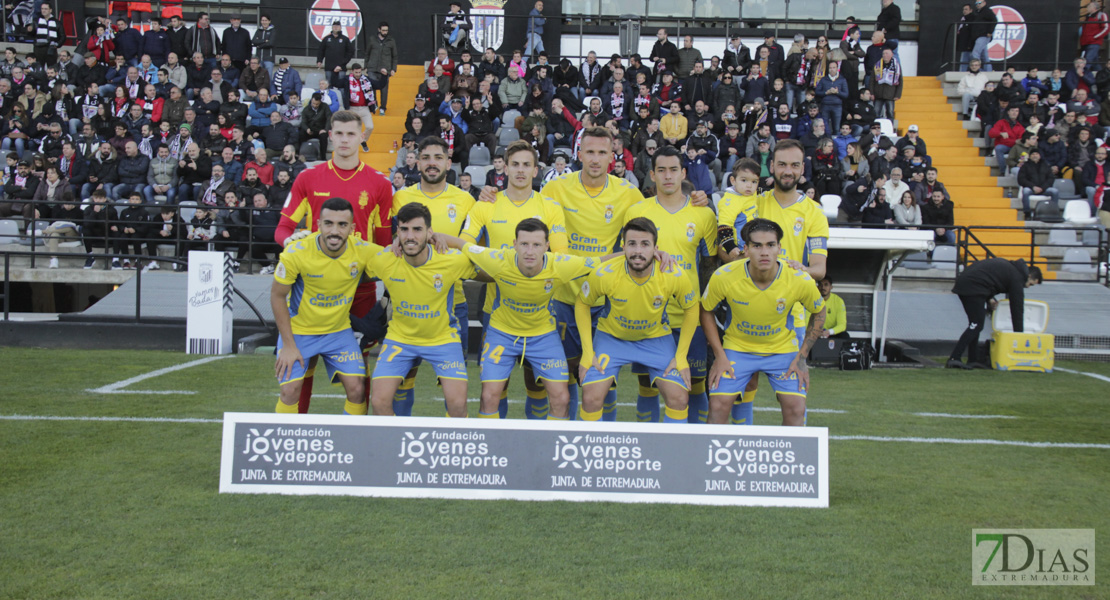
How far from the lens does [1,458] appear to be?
586 cm

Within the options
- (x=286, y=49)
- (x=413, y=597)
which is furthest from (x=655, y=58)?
(x=413, y=597)

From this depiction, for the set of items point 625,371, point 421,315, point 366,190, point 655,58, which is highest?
point 655,58

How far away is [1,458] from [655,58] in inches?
617

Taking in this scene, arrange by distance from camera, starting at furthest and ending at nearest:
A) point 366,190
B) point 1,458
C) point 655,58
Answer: point 655,58, point 366,190, point 1,458

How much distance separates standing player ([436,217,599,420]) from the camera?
5910mm

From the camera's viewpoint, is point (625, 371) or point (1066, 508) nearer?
point (1066, 508)

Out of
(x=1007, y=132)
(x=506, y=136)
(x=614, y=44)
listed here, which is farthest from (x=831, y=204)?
(x=614, y=44)

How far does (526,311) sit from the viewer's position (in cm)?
615

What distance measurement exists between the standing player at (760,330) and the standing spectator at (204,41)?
16538 millimetres

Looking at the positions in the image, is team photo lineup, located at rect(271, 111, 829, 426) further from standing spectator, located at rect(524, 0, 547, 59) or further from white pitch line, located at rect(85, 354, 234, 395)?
standing spectator, located at rect(524, 0, 547, 59)

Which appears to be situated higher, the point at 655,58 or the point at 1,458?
the point at 655,58

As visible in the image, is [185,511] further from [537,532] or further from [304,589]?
[537,532]

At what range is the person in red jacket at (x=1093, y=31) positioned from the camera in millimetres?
20078

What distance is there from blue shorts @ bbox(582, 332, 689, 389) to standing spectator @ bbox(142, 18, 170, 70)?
661 inches
